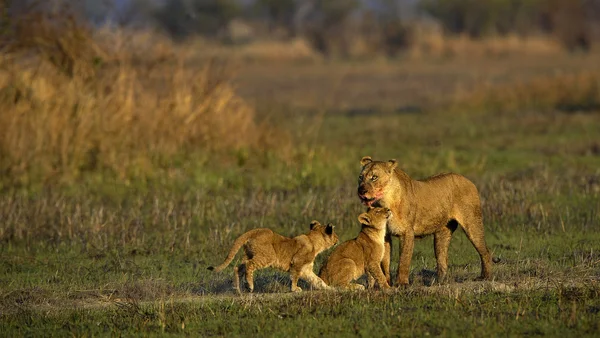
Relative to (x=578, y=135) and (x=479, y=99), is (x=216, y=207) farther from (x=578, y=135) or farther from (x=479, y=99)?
(x=479, y=99)

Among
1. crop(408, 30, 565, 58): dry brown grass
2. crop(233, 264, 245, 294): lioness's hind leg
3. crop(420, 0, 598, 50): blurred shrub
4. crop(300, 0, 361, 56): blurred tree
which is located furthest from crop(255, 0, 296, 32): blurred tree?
crop(233, 264, 245, 294): lioness's hind leg

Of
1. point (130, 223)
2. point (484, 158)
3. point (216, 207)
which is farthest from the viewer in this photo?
point (484, 158)

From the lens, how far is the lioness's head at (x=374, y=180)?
30.2 feet

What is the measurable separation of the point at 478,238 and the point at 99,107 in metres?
8.97

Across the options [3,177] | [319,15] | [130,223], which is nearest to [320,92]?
[3,177]

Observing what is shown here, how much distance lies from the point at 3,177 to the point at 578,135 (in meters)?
11.3

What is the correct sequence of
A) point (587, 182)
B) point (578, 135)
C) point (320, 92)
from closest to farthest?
point (587, 182) → point (578, 135) → point (320, 92)

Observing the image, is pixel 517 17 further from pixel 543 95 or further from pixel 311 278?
pixel 311 278

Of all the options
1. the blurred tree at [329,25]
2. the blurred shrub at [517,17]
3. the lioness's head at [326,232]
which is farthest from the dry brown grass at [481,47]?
the lioness's head at [326,232]

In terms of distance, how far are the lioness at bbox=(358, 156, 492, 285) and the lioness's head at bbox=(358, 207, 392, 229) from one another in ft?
0.35

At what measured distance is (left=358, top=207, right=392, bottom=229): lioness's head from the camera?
922 cm

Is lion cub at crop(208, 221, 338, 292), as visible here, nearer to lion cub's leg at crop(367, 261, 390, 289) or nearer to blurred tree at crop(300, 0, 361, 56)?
lion cub's leg at crop(367, 261, 390, 289)

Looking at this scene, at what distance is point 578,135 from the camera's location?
71.2 ft

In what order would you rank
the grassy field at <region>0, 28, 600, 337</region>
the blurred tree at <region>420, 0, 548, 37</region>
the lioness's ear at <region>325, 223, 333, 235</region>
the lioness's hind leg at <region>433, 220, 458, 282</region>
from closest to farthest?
the grassy field at <region>0, 28, 600, 337</region> → the lioness's ear at <region>325, 223, 333, 235</region> → the lioness's hind leg at <region>433, 220, 458, 282</region> → the blurred tree at <region>420, 0, 548, 37</region>
